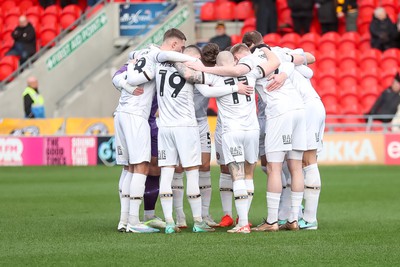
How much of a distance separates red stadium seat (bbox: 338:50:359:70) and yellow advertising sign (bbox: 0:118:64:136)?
25.0 ft

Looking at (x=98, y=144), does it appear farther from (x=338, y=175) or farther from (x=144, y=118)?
(x=144, y=118)

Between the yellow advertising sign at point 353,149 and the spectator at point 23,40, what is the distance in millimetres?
9657

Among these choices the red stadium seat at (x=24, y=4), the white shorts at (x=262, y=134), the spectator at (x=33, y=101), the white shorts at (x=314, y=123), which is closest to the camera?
the white shorts at (x=314, y=123)

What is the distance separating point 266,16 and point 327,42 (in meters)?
1.76

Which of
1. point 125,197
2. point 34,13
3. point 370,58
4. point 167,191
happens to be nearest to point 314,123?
point 167,191

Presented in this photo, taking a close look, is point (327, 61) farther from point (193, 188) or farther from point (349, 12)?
point (193, 188)

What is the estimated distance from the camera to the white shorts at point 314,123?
13.4 m

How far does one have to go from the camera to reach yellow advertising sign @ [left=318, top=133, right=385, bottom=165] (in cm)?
2689

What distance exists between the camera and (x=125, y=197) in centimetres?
1338

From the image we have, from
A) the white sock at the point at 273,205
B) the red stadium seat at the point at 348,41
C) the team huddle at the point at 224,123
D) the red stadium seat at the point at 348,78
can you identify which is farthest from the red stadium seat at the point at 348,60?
the white sock at the point at 273,205

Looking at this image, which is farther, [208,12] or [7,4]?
[7,4]

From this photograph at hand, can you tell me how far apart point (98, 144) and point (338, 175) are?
6.55 metres

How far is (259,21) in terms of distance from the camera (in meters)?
30.6

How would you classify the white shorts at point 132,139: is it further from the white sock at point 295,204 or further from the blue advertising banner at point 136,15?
the blue advertising banner at point 136,15
